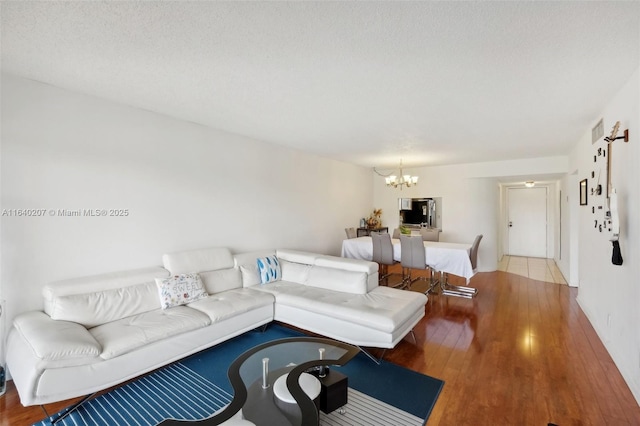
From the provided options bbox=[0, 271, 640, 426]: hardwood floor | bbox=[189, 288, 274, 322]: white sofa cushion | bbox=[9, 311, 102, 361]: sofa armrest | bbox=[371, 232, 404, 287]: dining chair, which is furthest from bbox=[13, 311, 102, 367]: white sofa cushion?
bbox=[371, 232, 404, 287]: dining chair

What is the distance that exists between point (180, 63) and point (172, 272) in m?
2.14

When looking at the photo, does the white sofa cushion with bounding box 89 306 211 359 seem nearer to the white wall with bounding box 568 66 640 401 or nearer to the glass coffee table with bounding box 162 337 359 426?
the glass coffee table with bounding box 162 337 359 426

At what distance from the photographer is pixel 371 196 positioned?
786 centimetres

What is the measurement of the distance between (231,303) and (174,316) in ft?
1.77

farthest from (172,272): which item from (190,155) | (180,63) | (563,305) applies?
(563,305)

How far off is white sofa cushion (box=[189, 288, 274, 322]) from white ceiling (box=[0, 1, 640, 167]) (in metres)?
2.07

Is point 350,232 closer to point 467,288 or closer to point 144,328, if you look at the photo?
point 467,288

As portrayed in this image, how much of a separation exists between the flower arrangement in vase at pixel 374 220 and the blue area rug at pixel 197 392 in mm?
4758

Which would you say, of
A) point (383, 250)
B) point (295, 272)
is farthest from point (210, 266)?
point (383, 250)

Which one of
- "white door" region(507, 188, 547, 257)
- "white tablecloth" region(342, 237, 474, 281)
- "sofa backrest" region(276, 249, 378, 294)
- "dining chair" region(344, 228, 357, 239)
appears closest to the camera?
"sofa backrest" region(276, 249, 378, 294)

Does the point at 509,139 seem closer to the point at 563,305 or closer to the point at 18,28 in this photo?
the point at 563,305

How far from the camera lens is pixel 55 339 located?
2010 millimetres

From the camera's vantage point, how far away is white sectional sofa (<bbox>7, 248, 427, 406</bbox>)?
1.98 m

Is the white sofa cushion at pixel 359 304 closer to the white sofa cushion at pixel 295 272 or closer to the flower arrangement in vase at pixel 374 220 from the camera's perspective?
the white sofa cushion at pixel 295 272
